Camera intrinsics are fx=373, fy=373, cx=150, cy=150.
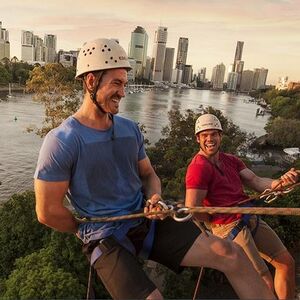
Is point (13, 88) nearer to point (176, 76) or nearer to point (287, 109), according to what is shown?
point (287, 109)

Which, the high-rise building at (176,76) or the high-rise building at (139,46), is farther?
the high-rise building at (176,76)

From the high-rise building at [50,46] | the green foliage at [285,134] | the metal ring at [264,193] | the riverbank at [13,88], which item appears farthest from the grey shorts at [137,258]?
the high-rise building at [50,46]

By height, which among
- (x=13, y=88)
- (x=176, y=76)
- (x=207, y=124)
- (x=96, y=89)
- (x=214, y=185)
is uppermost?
(x=96, y=89)

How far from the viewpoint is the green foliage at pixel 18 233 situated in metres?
8.98

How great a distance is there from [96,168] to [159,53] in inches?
7379

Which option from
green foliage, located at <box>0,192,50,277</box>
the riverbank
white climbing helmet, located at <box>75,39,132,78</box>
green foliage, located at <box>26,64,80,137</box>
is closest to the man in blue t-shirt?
white climbing helmet, located at <box>75,39,132,78</box>

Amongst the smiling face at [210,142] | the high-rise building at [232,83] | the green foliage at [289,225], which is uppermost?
the smiling face at [210,142]

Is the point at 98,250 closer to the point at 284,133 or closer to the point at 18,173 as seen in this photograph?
the point at 18,173

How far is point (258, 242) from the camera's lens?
115 inches

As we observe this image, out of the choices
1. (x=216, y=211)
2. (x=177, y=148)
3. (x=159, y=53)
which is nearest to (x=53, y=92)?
(x=177, y=148)

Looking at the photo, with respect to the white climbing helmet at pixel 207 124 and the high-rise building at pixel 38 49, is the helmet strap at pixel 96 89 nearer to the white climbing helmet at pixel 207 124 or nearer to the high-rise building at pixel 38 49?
the white climbing helmet at pixel 207 124

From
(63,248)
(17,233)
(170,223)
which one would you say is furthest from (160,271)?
(170,223)

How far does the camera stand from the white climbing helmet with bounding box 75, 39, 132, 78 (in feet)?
6.62

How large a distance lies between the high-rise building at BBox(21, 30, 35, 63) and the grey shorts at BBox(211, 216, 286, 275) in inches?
6093
